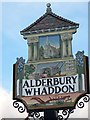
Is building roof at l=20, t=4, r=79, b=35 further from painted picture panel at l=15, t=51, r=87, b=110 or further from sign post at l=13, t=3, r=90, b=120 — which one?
painted picture panel at l=15, t=51, r=87, b=110

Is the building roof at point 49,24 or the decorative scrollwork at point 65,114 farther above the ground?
the building roof at point 49,24

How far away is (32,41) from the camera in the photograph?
3.45 m

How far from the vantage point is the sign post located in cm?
322

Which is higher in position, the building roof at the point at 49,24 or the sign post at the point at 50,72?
the building roof at the point at 49,24

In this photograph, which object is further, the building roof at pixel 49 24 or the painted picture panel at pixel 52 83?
the building roof at pixel 49 24

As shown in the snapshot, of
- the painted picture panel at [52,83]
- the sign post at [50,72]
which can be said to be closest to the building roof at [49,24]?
the sign post at [50,72]

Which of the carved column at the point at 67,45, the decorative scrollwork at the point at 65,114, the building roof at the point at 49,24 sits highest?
the building roof at the point at 49,24

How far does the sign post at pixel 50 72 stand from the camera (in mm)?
3223

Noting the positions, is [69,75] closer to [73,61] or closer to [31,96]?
[73,61]

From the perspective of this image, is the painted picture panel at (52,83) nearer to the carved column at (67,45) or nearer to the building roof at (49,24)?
the carved column at (67,45)

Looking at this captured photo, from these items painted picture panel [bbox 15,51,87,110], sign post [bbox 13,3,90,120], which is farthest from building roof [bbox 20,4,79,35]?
painted picture panel [bbox 15,51,87,110]

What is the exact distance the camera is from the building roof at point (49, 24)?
338 cm

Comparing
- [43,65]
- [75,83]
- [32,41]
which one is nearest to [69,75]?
[75,83]

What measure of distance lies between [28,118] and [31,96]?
243mm
